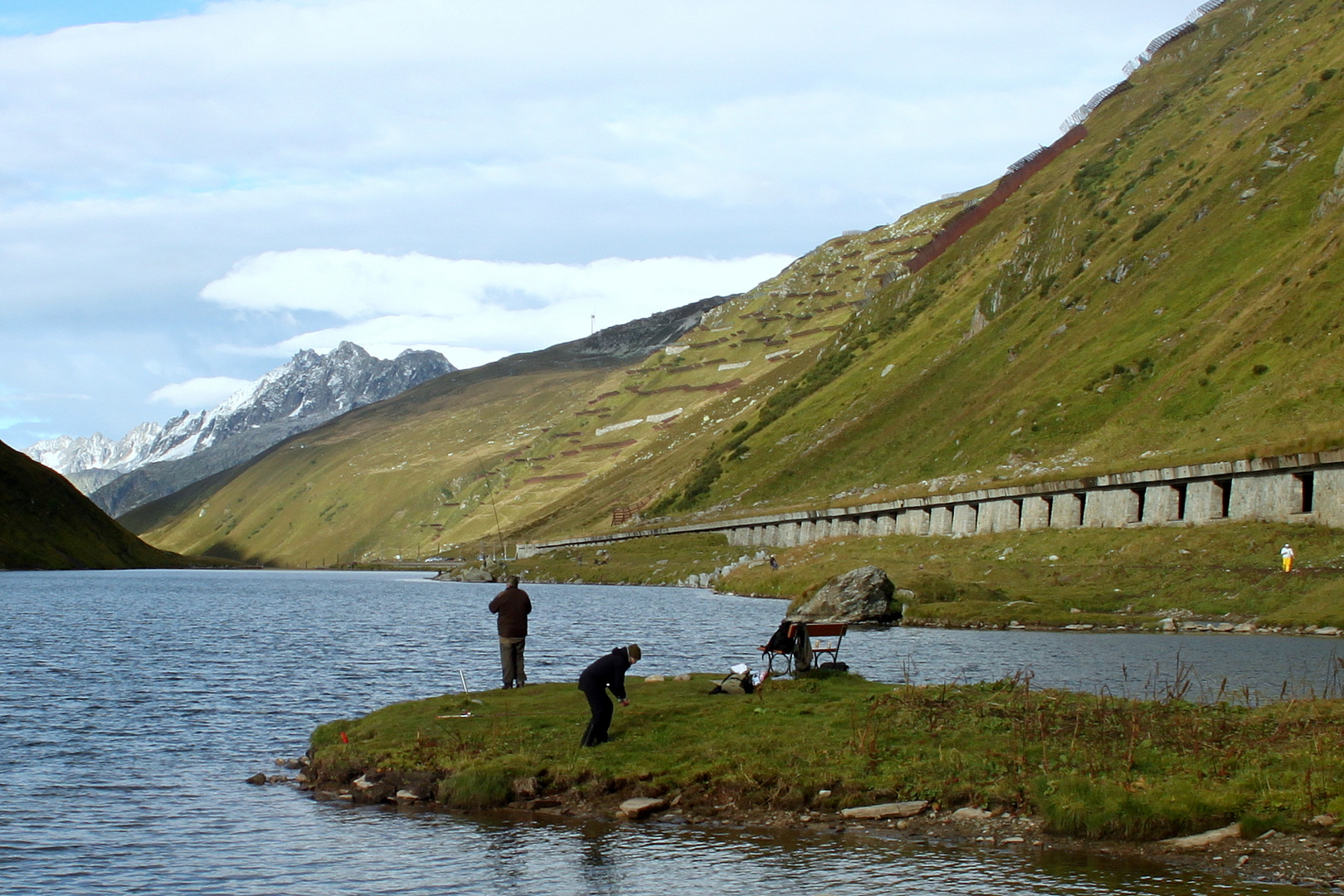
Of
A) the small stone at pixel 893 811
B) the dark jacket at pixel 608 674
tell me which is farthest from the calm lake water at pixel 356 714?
the dark jacket at pixel 608 674

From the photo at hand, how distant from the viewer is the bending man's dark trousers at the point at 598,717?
25.8 meters

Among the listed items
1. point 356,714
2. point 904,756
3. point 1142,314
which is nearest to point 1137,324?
point 1142,314

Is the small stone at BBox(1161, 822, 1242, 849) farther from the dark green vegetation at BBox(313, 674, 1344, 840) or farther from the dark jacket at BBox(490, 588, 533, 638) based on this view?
the dark jacket at BBox(490, 588, 533, 638)

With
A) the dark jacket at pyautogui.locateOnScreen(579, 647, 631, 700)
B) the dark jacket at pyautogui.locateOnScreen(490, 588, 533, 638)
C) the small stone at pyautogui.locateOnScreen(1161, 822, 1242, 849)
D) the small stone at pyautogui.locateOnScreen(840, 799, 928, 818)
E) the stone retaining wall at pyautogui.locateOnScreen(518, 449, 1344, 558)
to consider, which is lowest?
the small stone at pyautogui.locateOnScreen(840, 799, 928, 818)

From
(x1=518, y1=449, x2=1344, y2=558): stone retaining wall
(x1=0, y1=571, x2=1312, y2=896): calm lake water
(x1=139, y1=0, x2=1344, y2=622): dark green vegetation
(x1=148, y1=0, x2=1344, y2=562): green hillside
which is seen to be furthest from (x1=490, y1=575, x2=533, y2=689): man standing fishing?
(x1=148, y1=0, x2=1344, y2=562): green hillside

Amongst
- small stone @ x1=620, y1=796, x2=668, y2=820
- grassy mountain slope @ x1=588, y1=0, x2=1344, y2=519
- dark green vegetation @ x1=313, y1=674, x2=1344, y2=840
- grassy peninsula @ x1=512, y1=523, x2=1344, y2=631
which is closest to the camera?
dark green vegetation @ x1=313, y1=674, x2=1344, y2=840

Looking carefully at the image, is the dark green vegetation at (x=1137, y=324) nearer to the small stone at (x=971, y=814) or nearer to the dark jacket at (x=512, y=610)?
the dark jacket at (x=512, y=610)

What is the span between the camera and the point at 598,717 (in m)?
25.8

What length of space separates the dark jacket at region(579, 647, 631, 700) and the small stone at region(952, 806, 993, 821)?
7587 mm

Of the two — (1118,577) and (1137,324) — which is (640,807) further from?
(1137,324)

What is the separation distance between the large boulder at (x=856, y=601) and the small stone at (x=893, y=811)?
42.0m

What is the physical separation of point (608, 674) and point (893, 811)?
711 centimetres

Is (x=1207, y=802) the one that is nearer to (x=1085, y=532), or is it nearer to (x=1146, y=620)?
(x=1146, y=620)

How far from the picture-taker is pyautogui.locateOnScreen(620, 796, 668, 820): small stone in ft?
75.1
